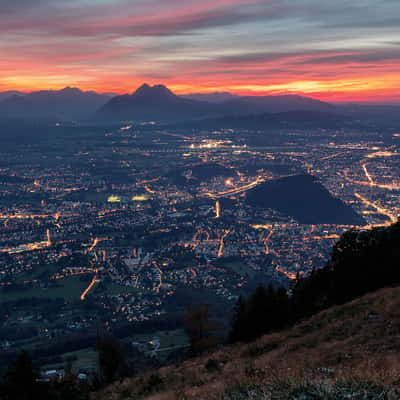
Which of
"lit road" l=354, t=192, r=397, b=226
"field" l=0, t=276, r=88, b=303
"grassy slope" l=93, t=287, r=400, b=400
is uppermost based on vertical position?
"grassy slope" l=93, t=287, r=400, b=400

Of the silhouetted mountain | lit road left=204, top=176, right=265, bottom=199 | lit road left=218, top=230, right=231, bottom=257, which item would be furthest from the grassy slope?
lit road left=204, top=176, right=265, bottom=199

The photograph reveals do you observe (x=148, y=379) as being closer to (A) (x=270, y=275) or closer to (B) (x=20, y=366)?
(B) (x=20, y=366)

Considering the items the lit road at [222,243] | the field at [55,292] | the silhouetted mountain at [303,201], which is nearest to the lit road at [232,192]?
the silhouetted mountain at [303,201]

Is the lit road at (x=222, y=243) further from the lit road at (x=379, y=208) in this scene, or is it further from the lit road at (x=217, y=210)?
the lit road at (x=379, y=208)

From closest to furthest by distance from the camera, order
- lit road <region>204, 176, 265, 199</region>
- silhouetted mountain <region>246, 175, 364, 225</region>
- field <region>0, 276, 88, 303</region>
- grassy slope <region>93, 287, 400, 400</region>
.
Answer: grassy slope <region>93, 287, 400, 400</region> < field <region>0, 276, 88, 303</region> < silhouetted mountain <region>246, 175, 364, 225</region> < lit road <region>204, 176, 265, 199</region>

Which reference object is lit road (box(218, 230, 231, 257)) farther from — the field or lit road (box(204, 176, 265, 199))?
lit road (box(204, 176, 265, 199))

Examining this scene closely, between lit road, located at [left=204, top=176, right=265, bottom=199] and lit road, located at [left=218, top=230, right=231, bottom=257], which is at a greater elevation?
Result: lit road, located at [left=204, top=176, right=265, bottom=199]
